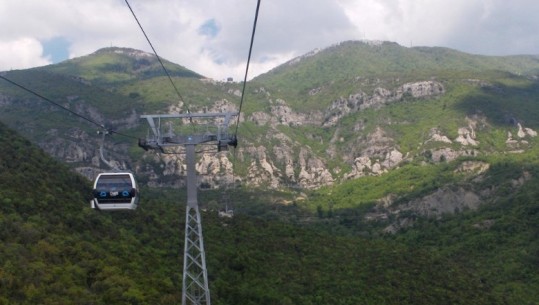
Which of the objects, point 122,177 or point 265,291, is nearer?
point 122,177

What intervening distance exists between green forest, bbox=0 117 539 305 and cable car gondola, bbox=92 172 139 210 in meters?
22.5

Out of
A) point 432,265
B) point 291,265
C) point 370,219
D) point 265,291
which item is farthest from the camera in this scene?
point 370,219

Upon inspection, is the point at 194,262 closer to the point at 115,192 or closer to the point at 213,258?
the point at 115,192

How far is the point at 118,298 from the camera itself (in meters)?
59.8

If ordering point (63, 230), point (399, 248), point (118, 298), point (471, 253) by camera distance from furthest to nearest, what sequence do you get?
point (471, 253) → point (399, 248) → point (63, 230) → point (118, 298)

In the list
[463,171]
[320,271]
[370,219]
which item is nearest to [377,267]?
[320,271]

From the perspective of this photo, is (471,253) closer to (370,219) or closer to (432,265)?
(432,265)

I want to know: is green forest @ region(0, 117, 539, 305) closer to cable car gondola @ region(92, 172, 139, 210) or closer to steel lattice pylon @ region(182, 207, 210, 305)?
cable car gondola @ region(92, 172, 139, 210)

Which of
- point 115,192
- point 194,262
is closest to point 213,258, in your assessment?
point 194,262

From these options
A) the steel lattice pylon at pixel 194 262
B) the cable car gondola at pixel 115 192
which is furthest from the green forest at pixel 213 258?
the steel lattice pylon at pixel 194 262

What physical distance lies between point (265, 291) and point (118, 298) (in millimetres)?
25770

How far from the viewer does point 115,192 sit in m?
34.2

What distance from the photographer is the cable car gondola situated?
112 ft

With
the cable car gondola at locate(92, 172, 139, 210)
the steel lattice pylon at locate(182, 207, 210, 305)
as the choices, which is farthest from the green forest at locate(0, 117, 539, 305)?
the steel lattice pylon at locate(182, 207, 210, 305)
